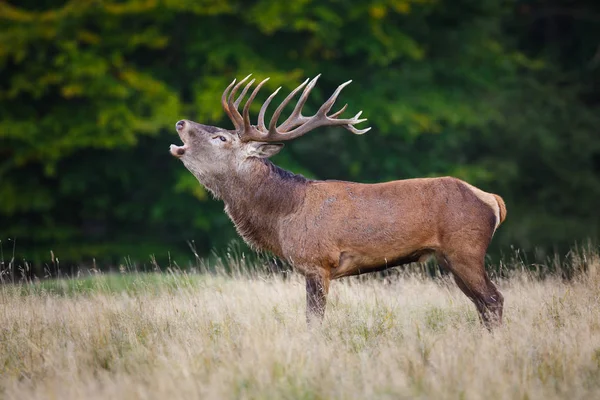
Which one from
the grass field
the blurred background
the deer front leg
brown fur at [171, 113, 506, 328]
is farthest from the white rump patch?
the blurred background

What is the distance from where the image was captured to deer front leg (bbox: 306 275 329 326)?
709cm

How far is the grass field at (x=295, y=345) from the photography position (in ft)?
16.8

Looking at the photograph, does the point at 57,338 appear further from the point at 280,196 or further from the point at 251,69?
the point at 251,69

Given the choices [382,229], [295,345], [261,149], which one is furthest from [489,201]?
[295,345]

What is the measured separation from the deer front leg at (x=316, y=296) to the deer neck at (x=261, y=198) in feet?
1.94

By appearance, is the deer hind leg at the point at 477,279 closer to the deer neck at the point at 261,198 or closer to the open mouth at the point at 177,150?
the deer neck at the point at 261,198

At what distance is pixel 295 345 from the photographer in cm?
582

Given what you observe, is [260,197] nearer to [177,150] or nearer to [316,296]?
[177,150]

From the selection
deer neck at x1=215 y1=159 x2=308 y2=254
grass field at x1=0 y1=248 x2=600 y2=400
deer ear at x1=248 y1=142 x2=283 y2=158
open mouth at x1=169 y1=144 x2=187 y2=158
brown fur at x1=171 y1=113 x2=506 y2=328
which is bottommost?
grass field at x1=0 y1=248 x2=600 y2=400

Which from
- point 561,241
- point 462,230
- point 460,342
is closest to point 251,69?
point 561,241

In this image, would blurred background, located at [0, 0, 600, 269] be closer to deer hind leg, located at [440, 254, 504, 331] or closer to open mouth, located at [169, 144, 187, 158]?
open mouth, located at [169, 144, 187, 158]

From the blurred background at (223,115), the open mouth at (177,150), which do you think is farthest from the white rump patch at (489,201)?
the blurred background at (223,115)

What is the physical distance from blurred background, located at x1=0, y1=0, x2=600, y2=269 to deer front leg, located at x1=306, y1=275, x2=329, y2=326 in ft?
28.6

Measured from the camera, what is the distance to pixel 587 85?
74.0 ft
